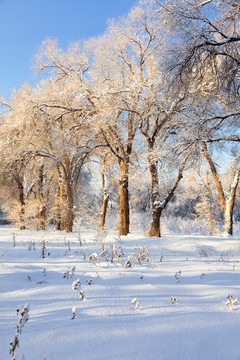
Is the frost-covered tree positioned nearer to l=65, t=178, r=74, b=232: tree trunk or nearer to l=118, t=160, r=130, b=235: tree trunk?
l=118, t=160, r=130, b=235: tree trunk

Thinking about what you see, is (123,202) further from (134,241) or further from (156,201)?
(134,241)

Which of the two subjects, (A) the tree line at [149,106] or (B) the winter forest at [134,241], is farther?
(A) the tree line at [149,106]

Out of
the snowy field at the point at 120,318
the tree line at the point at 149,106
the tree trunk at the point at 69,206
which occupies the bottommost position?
the snowy field at the point at 120,318

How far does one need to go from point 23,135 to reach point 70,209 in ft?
17.2

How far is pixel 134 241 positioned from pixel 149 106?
17.8 feet

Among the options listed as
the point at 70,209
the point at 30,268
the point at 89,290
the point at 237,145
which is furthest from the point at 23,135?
the point at 89,290

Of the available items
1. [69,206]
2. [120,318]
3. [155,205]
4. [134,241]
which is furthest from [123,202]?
[120,318]

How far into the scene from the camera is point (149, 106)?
9852 millimetres

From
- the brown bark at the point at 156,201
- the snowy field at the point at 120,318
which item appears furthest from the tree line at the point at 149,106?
the snowy field at the point at 120,318

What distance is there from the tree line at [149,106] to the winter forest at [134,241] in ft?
0.16

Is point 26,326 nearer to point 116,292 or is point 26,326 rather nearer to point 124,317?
point 124,317

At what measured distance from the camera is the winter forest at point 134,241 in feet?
4.52

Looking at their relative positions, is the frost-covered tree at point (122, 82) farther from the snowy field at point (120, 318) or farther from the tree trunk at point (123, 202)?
the snowy field at point (120, 318)

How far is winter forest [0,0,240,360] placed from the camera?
4.52 feet
